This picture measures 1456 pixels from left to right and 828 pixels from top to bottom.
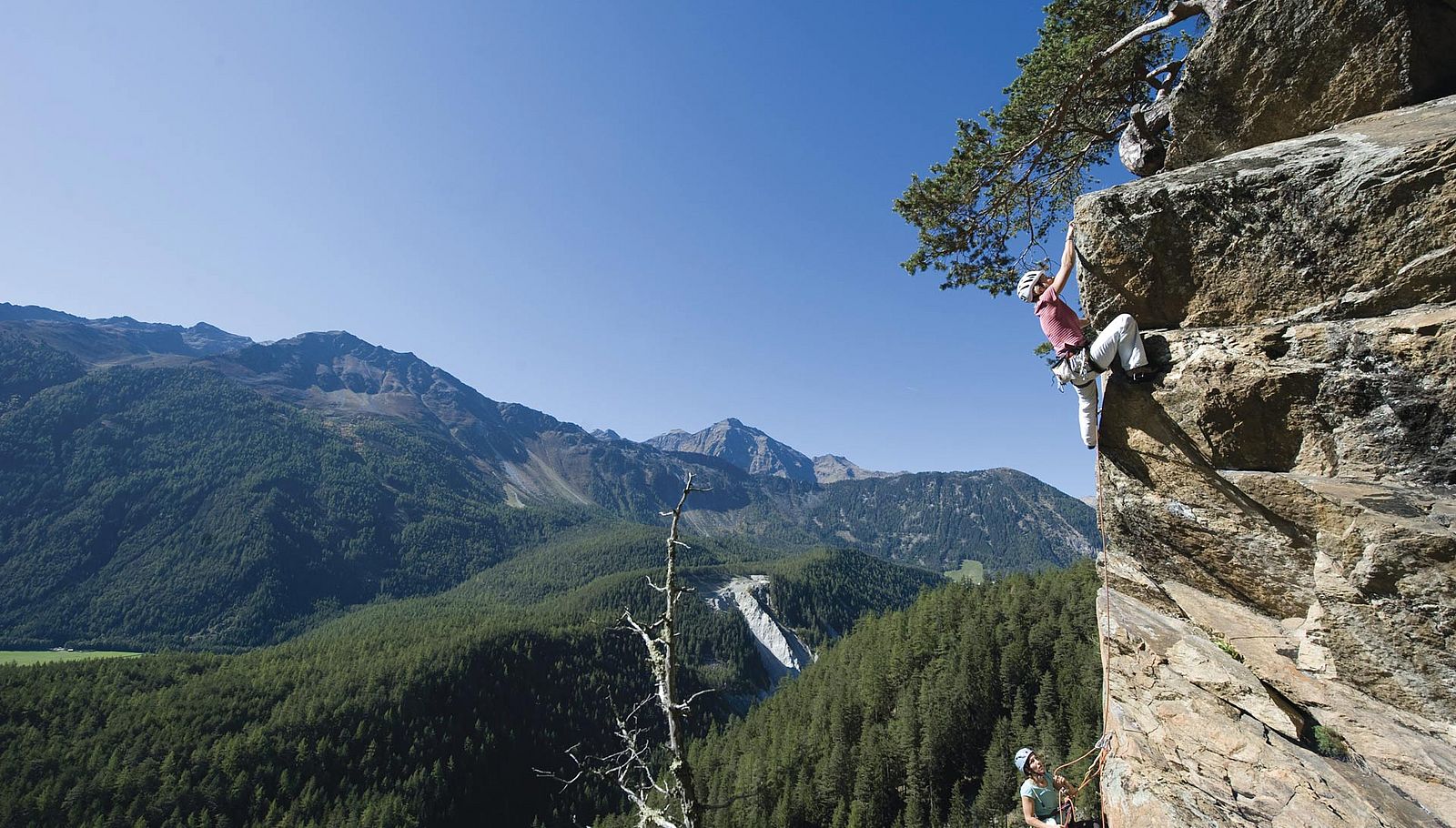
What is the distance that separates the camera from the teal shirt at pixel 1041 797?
411 inches

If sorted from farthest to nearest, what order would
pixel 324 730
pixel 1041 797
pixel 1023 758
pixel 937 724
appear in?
pixel 324 730 → pixel 937 724 → pixel 1023 758 → pixel 1041 797

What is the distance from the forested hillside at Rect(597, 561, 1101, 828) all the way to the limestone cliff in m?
62.0

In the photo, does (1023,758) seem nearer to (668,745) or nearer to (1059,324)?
(668,745)

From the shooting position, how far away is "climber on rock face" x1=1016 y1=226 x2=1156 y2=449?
29.5ft

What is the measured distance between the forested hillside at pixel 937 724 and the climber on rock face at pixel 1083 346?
63878mm

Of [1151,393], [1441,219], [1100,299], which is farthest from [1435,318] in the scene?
[1100,299]

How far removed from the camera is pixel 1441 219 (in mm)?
6570

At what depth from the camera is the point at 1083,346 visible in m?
9.34

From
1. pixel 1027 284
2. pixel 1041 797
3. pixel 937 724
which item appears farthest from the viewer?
pixel 937 724

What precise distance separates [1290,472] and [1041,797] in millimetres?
7306

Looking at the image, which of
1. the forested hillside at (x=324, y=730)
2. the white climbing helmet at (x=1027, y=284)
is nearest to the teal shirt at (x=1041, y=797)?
the white climbing helmet at (x=1027, y=284)

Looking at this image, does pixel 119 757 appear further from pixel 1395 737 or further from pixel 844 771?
pixel 1395 737

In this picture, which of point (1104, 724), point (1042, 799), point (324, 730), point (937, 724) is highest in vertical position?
point (1104, 724)

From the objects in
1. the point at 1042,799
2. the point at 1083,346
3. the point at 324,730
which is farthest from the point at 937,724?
the point at 324,730
